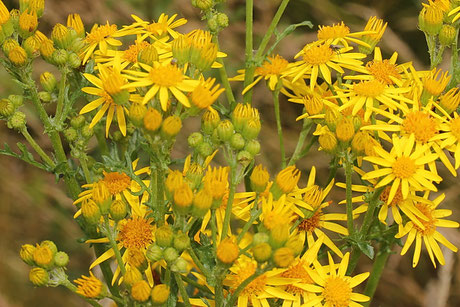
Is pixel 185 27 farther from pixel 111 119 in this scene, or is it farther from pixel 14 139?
pixel 111 119

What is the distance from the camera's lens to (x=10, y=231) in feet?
17.9

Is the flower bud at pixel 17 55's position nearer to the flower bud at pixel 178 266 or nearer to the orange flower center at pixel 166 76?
the orange flower center at pixel 166 76

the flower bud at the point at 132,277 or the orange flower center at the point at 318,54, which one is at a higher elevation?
the orange flower center at the point at 318,54

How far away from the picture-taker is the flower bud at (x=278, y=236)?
7.66ft

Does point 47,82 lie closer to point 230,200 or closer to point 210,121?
point 210,121

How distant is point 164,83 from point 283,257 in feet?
2.64

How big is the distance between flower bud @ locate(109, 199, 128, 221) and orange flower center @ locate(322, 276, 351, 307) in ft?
3.00

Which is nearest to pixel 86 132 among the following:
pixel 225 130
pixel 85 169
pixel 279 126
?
pixel 85 169

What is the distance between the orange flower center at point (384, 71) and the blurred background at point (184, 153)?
7.59ft

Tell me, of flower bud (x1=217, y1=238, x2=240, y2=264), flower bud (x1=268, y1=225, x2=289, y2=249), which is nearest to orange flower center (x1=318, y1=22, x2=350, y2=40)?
flower bud (x1=268, y1=225, x2=289, y2=249)

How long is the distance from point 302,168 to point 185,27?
5.20 feet

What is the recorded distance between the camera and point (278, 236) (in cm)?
233

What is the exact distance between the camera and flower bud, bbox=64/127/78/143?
9.53ft

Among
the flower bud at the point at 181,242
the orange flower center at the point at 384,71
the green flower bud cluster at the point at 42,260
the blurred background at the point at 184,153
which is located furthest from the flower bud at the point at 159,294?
the blurred background at the point at 184,153
